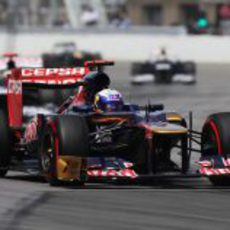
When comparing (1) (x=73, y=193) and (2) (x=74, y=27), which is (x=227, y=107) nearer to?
(1) (x=73, y=193)

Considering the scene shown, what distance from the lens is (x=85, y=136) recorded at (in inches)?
436

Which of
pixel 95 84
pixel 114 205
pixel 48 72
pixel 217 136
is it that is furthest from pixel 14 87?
pixel 114 205

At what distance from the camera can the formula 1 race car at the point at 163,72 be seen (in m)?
34.1

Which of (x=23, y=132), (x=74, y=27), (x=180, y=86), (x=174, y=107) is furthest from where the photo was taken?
(x=74, y=27)

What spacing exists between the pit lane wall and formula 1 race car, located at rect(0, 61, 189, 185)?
102ft

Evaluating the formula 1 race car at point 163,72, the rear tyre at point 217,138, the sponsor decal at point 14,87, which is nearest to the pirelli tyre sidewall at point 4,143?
the sponsor decal at point 14,87

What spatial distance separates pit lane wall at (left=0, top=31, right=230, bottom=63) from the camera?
46.9 metres

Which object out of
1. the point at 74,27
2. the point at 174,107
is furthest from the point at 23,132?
the point at 74,27

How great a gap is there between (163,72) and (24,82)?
21839 millimetres

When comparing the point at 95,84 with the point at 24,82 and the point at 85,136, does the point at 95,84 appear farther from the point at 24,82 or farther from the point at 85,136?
the point at 85,136

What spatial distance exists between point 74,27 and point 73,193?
46109 millimetres

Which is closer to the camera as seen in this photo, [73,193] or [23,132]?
[73,193]

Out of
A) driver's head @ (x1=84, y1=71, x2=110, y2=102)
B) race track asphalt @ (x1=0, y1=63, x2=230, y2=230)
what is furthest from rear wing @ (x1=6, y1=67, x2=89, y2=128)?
race track asphalt @ (x1=0, y1=63, x2=230, y2=230)

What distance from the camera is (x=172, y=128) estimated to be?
11.1 meters
